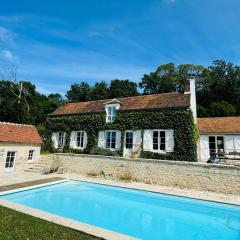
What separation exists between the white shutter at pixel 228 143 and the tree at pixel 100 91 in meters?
38.7

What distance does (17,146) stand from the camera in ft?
60.4

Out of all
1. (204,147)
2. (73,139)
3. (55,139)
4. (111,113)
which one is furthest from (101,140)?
(204,147)

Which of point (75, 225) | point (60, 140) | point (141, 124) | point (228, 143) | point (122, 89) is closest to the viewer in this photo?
point (75, 225)

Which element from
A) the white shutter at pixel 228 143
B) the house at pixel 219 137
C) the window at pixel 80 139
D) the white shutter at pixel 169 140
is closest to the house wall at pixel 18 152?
A: the window at pixel 80 139

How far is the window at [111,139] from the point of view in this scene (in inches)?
882

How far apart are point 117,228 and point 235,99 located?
138ft

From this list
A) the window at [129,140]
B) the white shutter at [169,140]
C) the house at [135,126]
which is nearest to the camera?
the house at [135,126]

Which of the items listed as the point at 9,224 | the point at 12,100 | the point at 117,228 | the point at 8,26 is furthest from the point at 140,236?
the point at 12,100

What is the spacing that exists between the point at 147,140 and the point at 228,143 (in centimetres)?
783

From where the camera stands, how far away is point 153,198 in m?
12.1

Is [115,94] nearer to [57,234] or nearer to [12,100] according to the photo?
[12,100]

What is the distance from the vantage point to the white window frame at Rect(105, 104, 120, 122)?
23.0 m

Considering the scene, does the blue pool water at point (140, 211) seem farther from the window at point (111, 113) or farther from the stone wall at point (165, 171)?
the window at point (111, 113)

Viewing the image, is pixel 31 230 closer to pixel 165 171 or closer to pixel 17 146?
pixel 165 171
